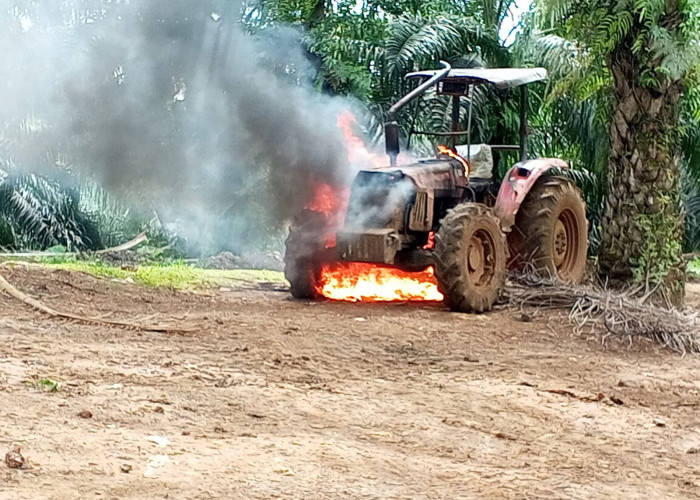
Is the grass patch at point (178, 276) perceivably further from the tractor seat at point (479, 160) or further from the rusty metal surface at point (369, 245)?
the tractor seat at point (479, 160)

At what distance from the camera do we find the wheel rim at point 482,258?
9.88m

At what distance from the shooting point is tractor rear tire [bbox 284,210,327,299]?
10.4m

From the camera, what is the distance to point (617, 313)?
29.6ft

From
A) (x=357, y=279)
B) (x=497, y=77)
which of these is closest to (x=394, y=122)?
(x=497, y=77)

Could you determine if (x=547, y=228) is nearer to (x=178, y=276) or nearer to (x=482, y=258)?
(x=482, y=258)


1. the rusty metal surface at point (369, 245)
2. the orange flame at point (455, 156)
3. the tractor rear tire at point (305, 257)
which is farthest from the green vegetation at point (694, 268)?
the rusty metal surface at point (369, 245)

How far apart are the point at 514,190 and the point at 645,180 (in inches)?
56.3

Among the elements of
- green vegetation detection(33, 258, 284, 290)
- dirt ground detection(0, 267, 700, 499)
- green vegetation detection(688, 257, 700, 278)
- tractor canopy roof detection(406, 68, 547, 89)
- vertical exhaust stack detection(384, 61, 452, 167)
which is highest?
tractor canopy roof detection(406, 68, 547, 89)

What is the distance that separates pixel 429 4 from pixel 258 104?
25.7 feet

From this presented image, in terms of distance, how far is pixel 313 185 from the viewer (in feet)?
35.8

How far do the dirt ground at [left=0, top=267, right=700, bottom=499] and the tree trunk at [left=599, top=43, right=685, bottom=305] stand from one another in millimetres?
1247

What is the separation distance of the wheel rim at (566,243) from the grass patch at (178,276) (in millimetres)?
3166

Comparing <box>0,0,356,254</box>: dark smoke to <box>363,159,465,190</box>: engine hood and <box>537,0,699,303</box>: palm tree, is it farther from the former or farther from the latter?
<box>537,0,699,303</box>: palm tree

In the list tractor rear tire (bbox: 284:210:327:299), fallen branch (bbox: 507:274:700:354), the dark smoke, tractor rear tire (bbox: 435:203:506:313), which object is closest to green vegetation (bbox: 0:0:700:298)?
the dark smoke
